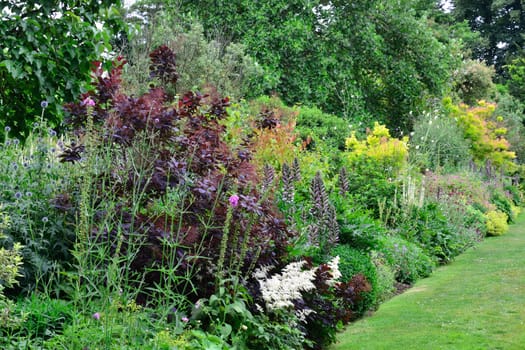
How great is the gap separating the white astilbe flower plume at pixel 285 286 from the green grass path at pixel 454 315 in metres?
0.88

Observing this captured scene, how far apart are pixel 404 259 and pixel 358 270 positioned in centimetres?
214

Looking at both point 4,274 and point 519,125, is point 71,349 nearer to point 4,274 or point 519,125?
point 4,274

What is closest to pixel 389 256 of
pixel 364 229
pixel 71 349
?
pixel 364 229

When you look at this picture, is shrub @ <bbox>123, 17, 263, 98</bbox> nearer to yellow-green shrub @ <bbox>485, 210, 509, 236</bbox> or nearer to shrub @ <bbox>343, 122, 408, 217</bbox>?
shrub @ <bbox>343, 122, 408, 217</bbox>

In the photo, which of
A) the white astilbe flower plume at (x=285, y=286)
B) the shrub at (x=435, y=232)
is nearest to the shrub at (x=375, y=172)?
the shrub at (x=435, y=232)

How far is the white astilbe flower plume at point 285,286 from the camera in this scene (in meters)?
4.31

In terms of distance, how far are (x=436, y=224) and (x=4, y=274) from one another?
832 centimetres

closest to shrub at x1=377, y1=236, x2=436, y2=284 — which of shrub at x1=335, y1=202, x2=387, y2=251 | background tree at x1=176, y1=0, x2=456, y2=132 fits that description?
shrub at x1=335, y1=202, x2=387, y2=251

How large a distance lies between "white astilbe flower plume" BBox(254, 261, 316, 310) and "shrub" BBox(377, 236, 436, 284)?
3.09 meters

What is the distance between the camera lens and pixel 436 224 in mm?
10359

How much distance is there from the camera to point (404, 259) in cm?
817

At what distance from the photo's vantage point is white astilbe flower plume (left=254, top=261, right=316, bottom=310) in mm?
4312

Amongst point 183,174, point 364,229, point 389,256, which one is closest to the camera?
point 183,174

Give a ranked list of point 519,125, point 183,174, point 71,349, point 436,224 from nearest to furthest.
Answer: point 71,349 < point 183,174 < point 436,224 < point 519,125
